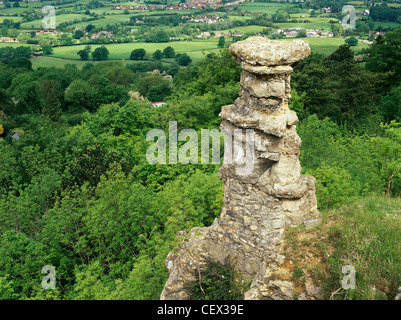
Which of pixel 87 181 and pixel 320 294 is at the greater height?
pixel 320 294

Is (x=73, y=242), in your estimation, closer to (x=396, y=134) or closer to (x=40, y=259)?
(x=40, y=259)

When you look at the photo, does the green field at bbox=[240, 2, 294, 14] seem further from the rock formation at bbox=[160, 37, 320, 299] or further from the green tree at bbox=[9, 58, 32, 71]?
the rock formation at bbox=[160, 37, 320, 299]

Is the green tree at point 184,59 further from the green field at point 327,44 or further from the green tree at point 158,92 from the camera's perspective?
the green field at point 327,44

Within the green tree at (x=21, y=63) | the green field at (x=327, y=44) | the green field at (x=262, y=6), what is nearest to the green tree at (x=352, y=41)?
the green field at (x=327, y=44)

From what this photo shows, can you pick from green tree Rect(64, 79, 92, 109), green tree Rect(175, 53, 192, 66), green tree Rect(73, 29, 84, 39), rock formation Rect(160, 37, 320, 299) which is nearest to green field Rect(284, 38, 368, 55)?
green tree Rect(175, 53, 192, 66)

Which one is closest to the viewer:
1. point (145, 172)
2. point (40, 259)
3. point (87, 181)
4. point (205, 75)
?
point (40, 259)
